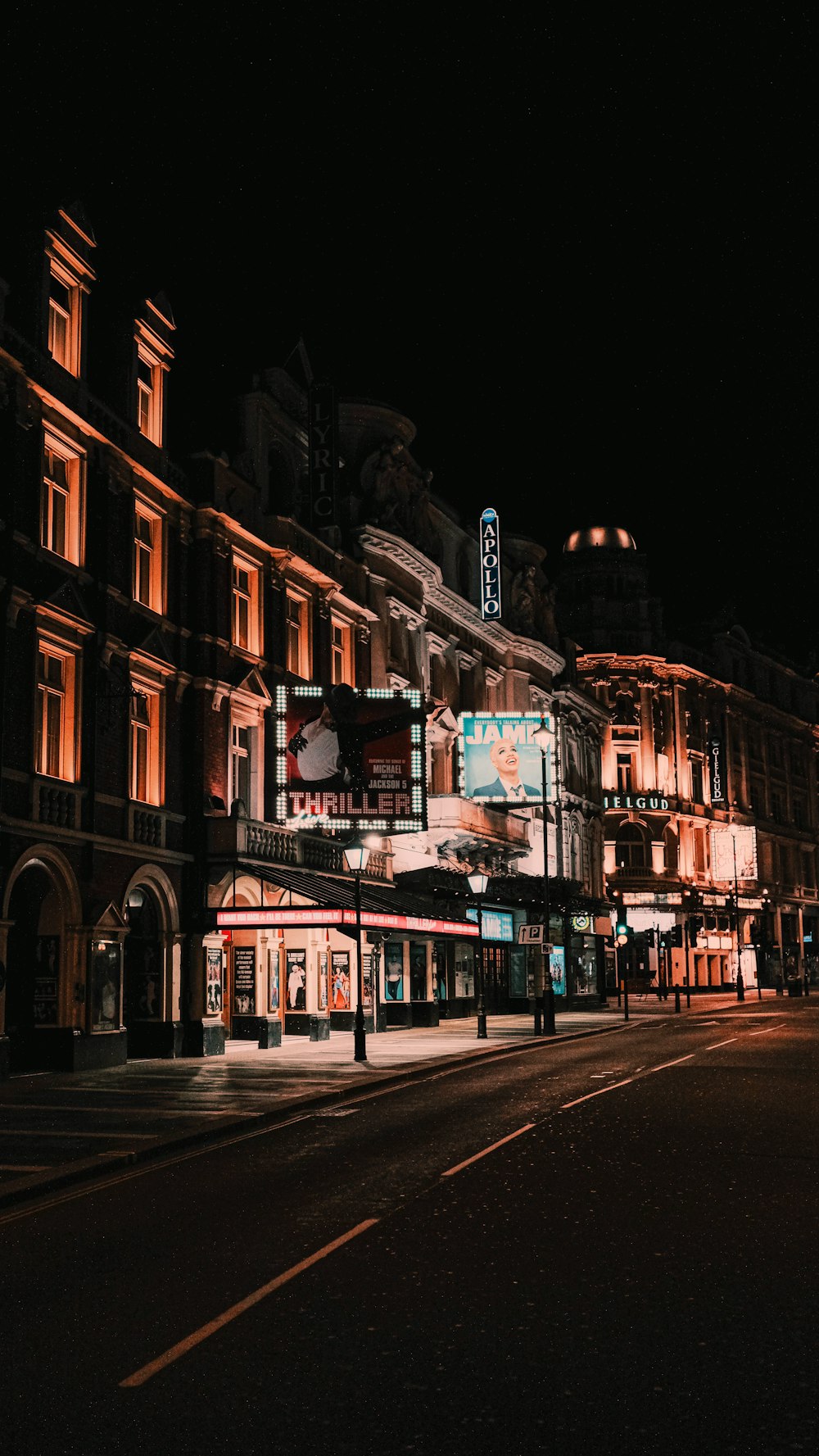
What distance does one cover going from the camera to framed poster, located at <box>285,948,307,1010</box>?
3747 centimetres

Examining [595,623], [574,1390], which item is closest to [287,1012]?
[574,1390]

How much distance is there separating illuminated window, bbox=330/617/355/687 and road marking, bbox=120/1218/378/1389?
30.2m

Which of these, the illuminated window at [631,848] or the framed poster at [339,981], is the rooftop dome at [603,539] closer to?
the illuminated window at [631,848]

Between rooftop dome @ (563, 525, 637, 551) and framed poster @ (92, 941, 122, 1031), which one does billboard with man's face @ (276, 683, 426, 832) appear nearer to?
framed poster @ (92, 941, 122, 1031)

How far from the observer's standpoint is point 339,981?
40.2m

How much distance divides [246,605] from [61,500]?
7819 mm

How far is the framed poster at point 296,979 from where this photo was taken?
37469 mm

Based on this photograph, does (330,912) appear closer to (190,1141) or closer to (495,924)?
(190,1141)

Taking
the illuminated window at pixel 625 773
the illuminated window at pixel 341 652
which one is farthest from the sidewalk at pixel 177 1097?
the illuminated window at pixel 625 773

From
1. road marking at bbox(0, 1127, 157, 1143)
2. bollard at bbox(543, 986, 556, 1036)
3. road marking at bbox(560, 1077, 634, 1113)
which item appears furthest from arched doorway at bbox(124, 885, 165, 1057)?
road marking at bbox(0, 1127, 157, 1143)

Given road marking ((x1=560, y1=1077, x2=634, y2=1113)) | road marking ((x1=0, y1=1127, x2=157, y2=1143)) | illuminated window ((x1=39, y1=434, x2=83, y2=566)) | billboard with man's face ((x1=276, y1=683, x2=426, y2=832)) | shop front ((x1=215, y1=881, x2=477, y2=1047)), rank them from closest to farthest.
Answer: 1. road marking ((x1=0, y1=1127, x2=157, y2=1143))
2. road marking ((x1=560, y1=1077, x2=634, y2=1113))
3. illuminated window ((x1=39, y1=434, x2=83, y2=566))
4. shop front ((x1=215, y1=881, x2=477, y2=1047))
5. billboard with man's face ((x1=276, y1=683, x2=426, y2=832))

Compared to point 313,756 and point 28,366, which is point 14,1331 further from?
point 313,756

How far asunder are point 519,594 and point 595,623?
96.4 ft

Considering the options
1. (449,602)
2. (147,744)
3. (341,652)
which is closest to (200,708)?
(147,744)
